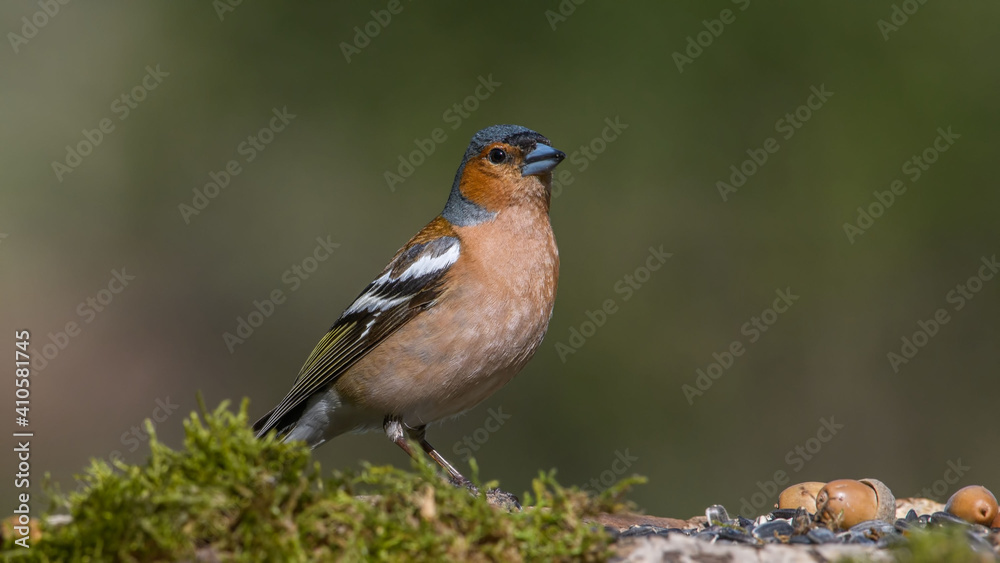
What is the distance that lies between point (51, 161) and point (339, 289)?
353cm

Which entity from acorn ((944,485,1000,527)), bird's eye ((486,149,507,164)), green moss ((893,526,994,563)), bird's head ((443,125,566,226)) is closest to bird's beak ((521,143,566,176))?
bird's head ((443,125,566,226))

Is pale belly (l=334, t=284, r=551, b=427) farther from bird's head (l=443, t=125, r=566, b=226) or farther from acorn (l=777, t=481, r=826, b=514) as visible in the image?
acorn (l=777, t=481, r=826, b=514)

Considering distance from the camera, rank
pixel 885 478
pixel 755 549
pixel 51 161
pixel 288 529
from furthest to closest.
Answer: pixel 51 161, pixel 885 478, pixel 755 549, pixel 288 529

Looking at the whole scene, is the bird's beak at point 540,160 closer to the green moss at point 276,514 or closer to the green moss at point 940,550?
the green moss at point 276,514

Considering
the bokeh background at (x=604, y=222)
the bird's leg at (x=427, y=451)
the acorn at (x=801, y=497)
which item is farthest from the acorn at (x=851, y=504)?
the bokeh background at (x=604, y=222)

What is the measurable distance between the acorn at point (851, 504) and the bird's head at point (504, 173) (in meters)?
2.39

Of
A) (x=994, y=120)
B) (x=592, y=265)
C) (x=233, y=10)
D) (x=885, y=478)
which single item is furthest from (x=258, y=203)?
(x=994, y=120)

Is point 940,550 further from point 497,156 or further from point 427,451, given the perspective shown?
point 427,451

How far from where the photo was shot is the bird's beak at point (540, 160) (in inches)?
203

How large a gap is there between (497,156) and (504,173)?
0.13m

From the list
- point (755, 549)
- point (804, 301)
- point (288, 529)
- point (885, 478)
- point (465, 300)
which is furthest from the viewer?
point (804, 301)

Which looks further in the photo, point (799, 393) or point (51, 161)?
point (51, 161)

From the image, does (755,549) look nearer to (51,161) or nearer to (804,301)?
(804,301)

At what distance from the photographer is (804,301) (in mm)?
9055
